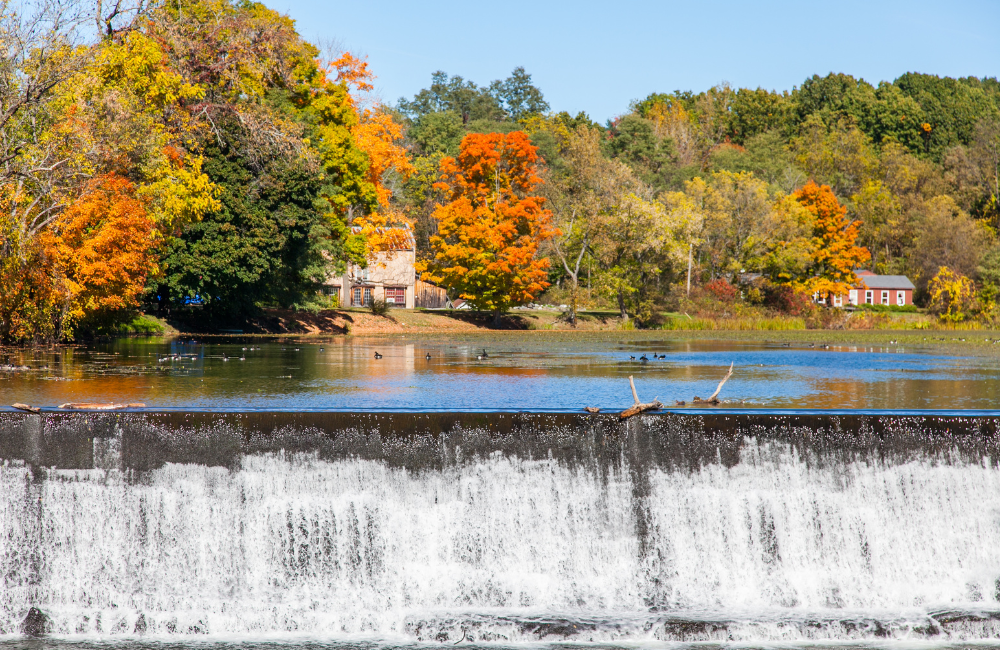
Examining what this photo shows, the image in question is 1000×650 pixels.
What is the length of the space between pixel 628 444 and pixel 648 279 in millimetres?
51355

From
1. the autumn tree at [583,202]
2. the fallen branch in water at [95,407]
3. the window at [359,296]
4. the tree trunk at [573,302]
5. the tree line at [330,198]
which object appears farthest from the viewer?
the window at [359,296]

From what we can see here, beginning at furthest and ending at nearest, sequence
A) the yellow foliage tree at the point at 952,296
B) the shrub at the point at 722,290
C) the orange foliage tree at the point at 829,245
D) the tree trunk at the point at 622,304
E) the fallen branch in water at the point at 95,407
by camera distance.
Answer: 1. the orange foliage tree at the point at 829,245
2. the yellow foliage tree at the point at 952,296
3. the shrub at the point at 722,290
4. the tree trunk at the point at 622,304
5. the fallen branch in water at the point at 95,407

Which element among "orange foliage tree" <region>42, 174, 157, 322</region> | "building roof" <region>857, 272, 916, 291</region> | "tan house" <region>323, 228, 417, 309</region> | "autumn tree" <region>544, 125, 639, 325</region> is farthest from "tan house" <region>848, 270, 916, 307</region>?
"orange foliage tree" <region>42, 174, 157, 322</region>

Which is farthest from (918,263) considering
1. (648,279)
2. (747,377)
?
(747,377)

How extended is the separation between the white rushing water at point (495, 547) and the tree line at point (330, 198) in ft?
53.9

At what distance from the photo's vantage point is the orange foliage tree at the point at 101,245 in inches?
1211

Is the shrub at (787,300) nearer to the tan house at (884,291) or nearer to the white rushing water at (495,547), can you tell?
the tan house at (884,291)

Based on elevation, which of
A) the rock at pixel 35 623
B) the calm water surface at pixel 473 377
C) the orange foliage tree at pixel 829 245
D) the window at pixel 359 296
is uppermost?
the orange foliage tree at pixel 829 245

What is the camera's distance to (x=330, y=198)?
49938 mm

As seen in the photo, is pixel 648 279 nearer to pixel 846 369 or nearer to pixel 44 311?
pixel 846 369

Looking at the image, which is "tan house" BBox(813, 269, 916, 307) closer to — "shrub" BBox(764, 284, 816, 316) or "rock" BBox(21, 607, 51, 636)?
"shrub" BBox(764, 284, 816, 316)

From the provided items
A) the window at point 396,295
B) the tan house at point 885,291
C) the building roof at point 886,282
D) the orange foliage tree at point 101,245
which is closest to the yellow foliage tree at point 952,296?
the tan house at point 885,291

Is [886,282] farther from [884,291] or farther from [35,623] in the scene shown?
[35,623]

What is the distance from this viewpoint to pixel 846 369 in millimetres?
27516
